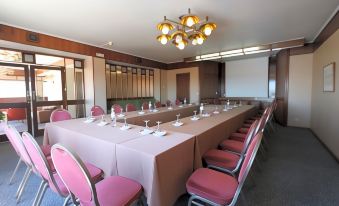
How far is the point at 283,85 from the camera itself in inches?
233

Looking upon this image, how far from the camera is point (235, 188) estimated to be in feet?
4.78

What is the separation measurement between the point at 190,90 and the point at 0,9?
6736 mm

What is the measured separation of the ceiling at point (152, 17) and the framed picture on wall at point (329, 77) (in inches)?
40.6

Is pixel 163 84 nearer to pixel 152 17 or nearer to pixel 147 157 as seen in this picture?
pixel 152 17

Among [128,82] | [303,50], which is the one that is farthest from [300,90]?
[128,82]

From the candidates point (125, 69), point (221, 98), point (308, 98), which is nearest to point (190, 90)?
point (221, 98)

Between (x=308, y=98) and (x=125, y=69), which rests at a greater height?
(x=125, y=69)

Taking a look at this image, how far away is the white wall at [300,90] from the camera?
533 cm

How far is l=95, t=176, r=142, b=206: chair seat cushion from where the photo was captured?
4.15 feet

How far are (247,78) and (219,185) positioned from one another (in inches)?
286

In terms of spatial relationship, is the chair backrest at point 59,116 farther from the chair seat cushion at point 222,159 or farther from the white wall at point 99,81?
the chair seat cushion at point 222,159

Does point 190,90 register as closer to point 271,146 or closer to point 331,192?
point 271,146

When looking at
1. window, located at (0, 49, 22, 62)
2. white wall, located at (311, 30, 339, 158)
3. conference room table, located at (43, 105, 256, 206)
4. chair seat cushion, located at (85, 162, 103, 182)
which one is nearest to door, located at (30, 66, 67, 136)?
window, located at (0, 49, 22, 62)

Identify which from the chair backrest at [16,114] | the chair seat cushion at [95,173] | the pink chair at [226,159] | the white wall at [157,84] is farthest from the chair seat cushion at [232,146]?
the white wall at [157,84]
